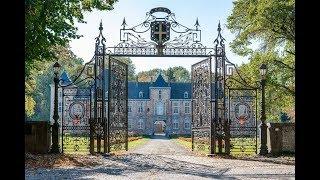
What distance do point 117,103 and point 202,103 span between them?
11.9ft

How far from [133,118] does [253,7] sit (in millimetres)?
51145

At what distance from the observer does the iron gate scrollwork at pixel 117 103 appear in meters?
17.4

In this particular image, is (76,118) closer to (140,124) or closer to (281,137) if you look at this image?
(281,137)

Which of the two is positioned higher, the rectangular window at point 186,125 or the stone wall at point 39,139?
the stone wall at point 39,139

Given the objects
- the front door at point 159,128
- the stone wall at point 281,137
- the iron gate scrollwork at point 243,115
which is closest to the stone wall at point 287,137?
the stone wall at point 281,137

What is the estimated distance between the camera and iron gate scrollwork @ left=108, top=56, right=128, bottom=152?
1736 cm

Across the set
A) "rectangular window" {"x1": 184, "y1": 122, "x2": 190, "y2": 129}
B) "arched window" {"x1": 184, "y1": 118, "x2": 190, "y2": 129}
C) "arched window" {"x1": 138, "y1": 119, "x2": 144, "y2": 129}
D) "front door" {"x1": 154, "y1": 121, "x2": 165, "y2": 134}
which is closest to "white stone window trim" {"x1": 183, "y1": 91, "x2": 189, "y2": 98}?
"arched window" {"x1": 184, "y1": 118, "x2": 190, "y2": 129}

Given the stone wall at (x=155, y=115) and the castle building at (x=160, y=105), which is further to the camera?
the castle building at (x=160, y=105)

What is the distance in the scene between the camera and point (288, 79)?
1842 centimetres

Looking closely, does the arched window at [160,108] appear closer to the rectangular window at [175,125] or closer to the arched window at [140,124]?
the rectangular window at [175,125]

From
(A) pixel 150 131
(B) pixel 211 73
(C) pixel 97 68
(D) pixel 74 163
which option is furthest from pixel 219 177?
(A) pixel 150 131

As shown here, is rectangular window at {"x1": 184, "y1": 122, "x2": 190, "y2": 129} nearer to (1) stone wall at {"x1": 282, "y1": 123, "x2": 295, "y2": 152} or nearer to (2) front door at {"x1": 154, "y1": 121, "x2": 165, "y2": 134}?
(2) front door at {"x1": 154, "y1": 121, "x2": 165, "y2": 134}

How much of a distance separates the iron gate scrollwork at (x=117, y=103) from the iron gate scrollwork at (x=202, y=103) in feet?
10.2
